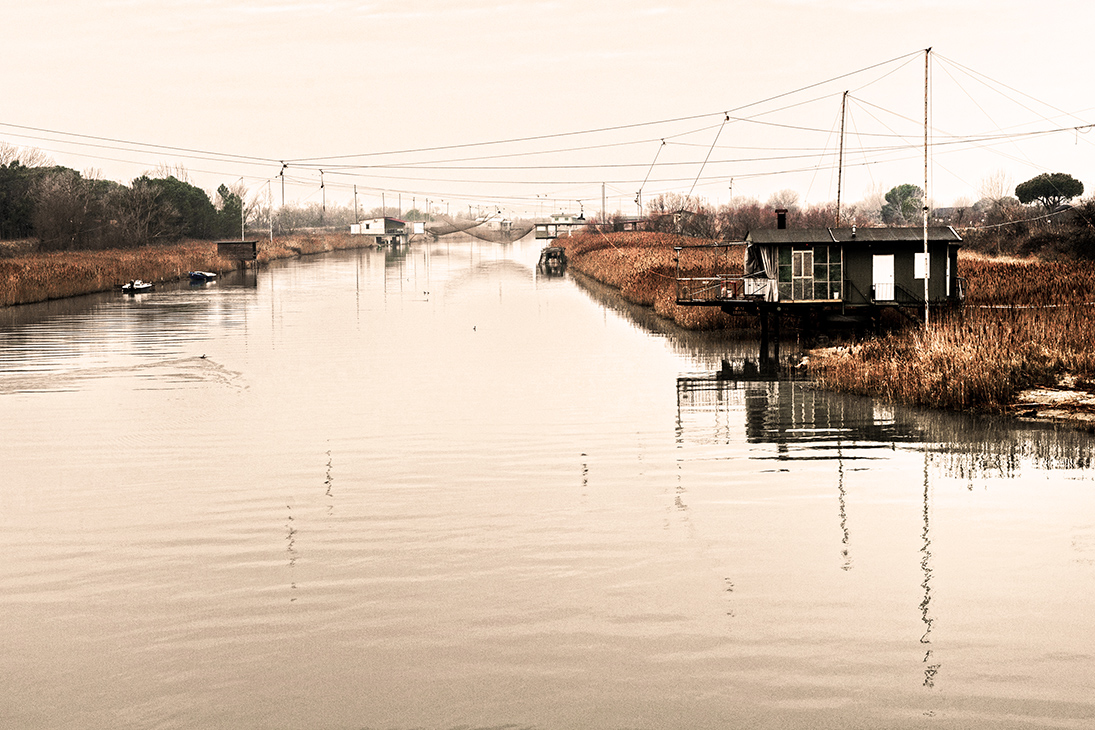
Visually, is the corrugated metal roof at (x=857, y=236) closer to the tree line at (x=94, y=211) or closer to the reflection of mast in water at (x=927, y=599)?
the reflection of mast in water at (x=927, y=599)

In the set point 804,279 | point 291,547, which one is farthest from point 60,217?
point 291,547

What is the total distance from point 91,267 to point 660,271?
49189 millimetres

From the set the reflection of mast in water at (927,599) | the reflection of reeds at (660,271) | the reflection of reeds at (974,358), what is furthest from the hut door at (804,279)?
the reflection of mast in water at (927,599)

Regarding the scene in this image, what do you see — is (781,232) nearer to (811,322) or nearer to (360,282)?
(811,322)

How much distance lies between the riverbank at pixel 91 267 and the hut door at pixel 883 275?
56.8 metres

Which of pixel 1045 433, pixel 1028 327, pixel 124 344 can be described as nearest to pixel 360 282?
pixel 124 344

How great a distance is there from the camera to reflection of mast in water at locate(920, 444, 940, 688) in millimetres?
12109

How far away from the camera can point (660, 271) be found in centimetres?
7888

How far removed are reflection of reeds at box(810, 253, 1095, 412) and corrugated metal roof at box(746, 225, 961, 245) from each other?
149 inches

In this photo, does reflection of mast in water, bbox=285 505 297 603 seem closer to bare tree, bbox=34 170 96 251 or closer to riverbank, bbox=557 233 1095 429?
riverbank, bbox=557 233 1095 429

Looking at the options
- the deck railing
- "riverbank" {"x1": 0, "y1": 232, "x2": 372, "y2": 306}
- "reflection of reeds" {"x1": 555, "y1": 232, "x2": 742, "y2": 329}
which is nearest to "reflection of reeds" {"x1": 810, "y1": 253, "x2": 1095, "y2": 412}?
the deck railing

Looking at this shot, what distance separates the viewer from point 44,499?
21172 mm

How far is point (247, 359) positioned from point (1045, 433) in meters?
31.8

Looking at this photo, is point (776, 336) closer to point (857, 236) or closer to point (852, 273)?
point (852, 273)
